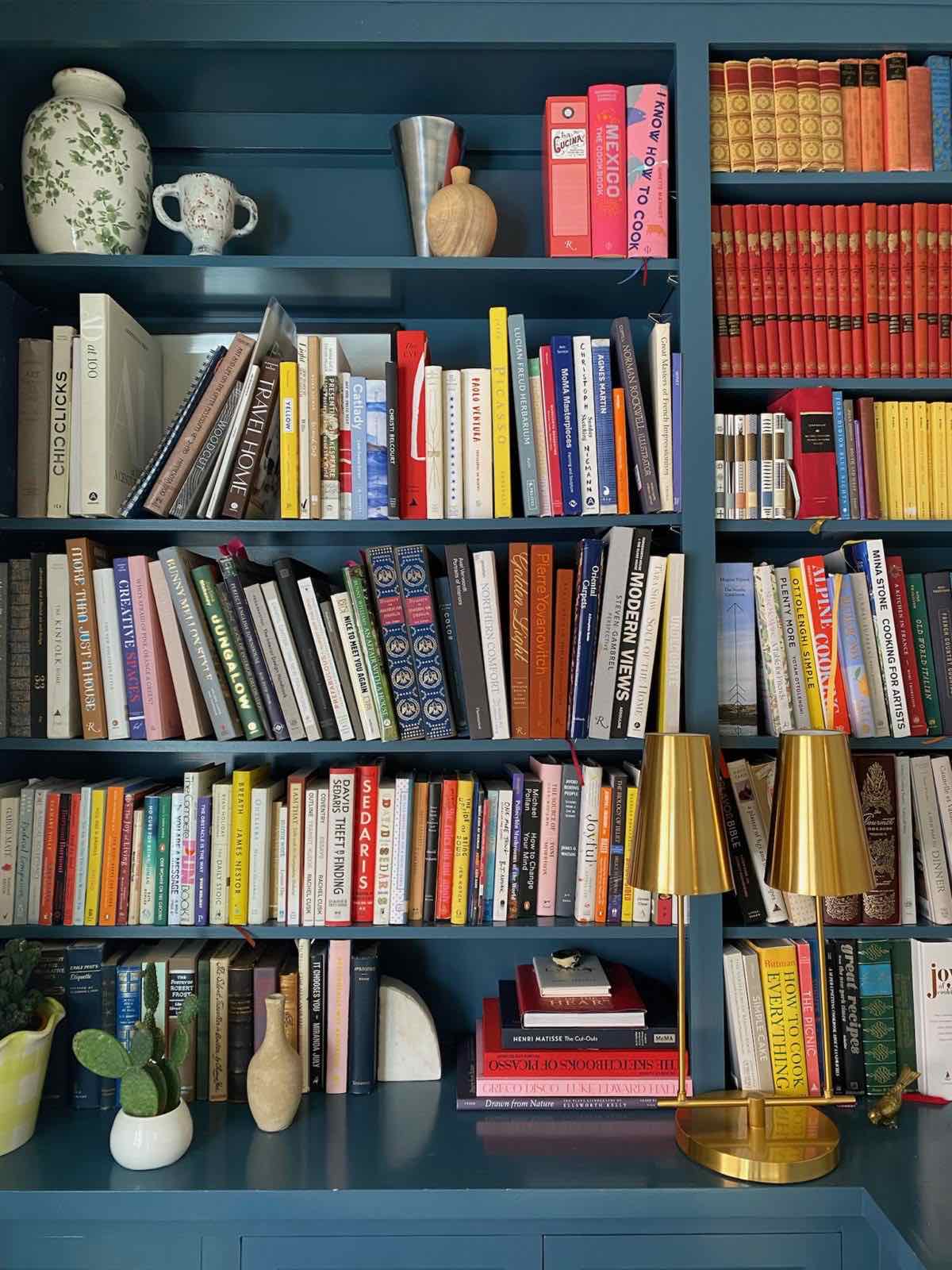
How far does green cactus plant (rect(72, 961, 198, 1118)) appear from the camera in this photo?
1302mm

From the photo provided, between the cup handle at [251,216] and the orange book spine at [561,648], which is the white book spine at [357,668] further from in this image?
the cup handle at [251,216]

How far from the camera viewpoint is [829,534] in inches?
61.9

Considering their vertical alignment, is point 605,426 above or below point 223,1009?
above

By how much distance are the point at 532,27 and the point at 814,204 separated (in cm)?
53

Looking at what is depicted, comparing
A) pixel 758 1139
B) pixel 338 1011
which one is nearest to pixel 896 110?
pixel 758 1139

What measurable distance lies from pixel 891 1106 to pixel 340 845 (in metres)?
0.91

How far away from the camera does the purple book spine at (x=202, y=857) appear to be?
1.48 metres

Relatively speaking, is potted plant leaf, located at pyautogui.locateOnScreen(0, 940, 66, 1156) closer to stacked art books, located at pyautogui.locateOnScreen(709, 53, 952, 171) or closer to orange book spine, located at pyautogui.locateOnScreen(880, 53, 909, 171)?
stacked art books, located at pyautogui.locateOnScreen(709, 53, 952, 171)

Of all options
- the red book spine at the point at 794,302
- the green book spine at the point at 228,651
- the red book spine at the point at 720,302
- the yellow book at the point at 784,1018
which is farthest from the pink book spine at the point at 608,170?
the yellow book at the point at 784,1018

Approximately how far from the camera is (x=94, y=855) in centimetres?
148

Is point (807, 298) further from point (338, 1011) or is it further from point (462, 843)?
point (338, 1011)

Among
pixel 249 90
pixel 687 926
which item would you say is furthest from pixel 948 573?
pixel 249 90

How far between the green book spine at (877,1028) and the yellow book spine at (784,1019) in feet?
0.36

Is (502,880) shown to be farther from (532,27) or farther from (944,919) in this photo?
(532,27)
